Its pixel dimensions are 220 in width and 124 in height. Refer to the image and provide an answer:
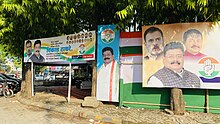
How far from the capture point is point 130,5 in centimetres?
697

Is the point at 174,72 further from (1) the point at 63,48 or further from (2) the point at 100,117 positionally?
(1) the point at 63,48

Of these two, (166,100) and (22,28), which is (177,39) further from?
(22,28)

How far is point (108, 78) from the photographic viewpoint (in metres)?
9.00

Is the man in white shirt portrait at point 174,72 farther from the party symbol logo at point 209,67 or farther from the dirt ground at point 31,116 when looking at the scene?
the dirt ground at point 31,116

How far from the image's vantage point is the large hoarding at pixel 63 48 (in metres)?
9.48

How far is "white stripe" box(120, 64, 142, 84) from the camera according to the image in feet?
28.2

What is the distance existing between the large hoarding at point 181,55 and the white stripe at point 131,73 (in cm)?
31

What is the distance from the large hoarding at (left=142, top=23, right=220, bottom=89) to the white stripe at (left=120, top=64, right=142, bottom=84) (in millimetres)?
307

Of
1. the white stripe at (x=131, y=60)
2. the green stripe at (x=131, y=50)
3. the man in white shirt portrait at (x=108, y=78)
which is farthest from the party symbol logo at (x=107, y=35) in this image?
the white stripe at (x=131, y=60)

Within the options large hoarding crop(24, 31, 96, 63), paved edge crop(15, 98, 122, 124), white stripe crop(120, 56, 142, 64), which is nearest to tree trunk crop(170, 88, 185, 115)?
white stripe crop(120, 56, 142, 64)

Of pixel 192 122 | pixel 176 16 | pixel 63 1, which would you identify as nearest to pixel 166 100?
pixel 192 122

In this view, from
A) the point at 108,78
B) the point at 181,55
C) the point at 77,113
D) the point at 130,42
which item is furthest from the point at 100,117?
the point at 181,55

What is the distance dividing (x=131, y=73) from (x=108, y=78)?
892 millimetres

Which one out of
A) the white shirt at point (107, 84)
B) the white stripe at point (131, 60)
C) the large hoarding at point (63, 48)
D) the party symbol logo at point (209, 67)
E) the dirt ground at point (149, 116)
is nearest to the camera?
the dirt ground at point (149, 116)
